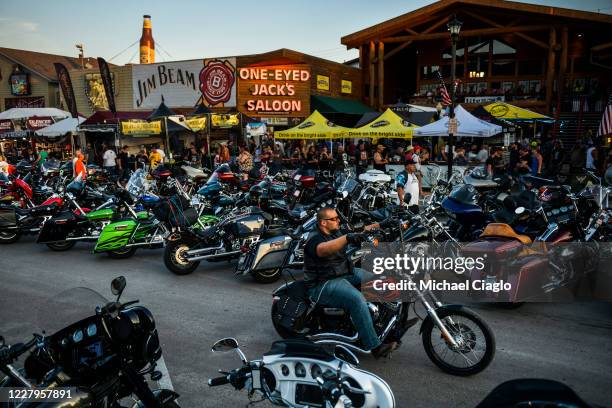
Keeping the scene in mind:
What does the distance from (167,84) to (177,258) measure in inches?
842

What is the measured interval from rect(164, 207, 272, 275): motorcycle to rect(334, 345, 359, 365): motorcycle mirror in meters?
4.59

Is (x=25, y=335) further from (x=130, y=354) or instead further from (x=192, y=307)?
(x=130, y=354)

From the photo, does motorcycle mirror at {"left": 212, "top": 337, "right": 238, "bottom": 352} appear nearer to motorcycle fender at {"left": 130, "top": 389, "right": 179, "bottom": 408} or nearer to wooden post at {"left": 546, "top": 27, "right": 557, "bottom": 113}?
motorcycle fender at {"left": 130, "top": 389, "right": 179, "bottom": 408}

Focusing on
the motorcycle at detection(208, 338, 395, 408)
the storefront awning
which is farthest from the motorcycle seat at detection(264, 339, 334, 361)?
the storefront awning

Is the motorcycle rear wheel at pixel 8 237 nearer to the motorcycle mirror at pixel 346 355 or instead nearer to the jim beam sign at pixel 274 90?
the motorcycle mirror at pixel 346 355

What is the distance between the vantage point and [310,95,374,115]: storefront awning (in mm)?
25344

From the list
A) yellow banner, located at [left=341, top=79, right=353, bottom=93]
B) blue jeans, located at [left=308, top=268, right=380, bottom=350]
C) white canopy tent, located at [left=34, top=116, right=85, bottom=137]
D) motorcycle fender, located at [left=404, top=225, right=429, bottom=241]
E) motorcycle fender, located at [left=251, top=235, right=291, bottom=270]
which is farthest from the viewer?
yellow banner, located at [left=341, top=79, right=353, bottom=93]

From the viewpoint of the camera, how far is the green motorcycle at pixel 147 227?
335 inches

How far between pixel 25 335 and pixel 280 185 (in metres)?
7.26

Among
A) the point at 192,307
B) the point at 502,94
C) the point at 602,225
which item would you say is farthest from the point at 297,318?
the point at 502,94

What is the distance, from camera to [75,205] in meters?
10.3

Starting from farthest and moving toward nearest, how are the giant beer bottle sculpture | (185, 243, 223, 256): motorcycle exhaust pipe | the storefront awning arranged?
1. the giant beer bottle sculpture
2. the storefront awning
3. (185, 243, 223, 256): motorcycle exhaust pipe

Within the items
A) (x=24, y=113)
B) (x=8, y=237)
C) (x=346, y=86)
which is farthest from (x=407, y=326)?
(x=346, y=86)

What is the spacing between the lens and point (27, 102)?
122 feet
